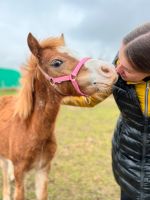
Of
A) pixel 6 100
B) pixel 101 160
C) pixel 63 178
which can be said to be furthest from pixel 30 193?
pixel 101 160

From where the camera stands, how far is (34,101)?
13.7 feet

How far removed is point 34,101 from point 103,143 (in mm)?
5150

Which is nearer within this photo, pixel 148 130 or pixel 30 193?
pixel 148 130

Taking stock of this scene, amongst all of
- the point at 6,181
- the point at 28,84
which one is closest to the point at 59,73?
the point at 28,84

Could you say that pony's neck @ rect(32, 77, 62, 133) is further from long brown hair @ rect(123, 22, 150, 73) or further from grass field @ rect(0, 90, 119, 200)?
grass field @ rect(0, 90, 119, 200)

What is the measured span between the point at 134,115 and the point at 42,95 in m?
1.27

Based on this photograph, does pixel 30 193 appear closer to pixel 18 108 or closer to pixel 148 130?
pixel 18 108

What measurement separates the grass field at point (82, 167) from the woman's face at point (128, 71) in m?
3.01

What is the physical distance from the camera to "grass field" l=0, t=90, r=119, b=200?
580 centimetres

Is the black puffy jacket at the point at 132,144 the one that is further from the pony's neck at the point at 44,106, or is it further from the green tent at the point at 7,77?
the green tent at the point at 7,77

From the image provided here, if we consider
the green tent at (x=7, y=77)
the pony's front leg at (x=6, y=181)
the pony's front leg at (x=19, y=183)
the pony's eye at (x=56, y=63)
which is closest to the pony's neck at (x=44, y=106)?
the pony's eye at (x=56, y=63)

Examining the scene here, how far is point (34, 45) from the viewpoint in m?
3.81

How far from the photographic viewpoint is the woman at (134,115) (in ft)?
9.39

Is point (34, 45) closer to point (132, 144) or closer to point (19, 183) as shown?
point (132, 144)
